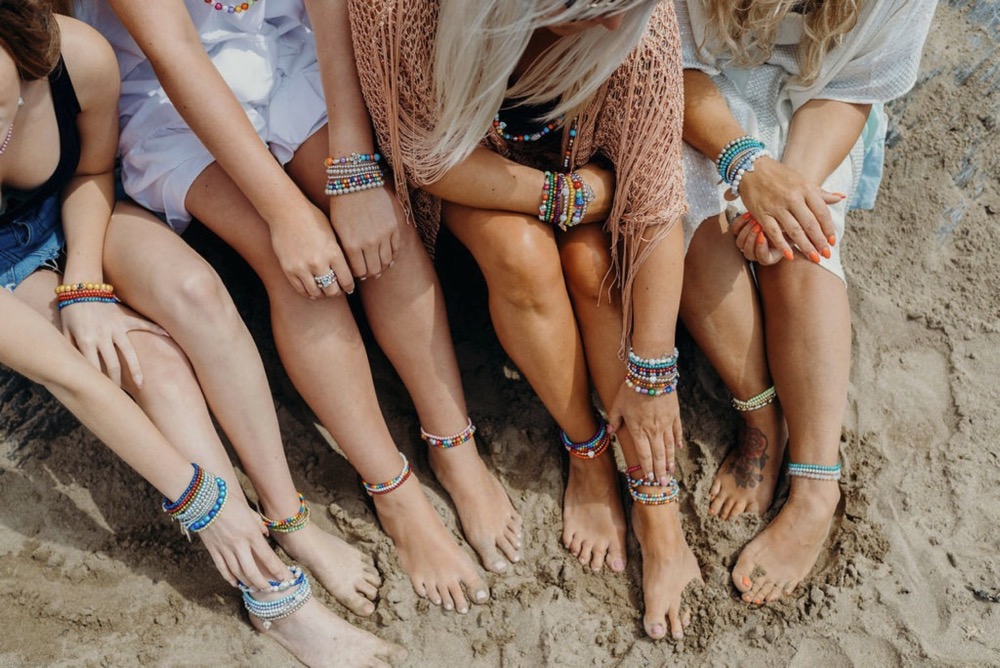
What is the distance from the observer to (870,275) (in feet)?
9.22

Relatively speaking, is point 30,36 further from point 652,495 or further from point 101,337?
point 652,495

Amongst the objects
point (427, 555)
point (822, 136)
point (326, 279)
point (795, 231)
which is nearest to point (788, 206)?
point (795, 231)

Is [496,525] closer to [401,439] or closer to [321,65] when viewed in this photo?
[401,439]

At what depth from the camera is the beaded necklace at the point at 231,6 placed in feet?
6.68

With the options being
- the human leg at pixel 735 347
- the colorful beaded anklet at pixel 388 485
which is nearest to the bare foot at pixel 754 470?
the human leg at pixel 735 347

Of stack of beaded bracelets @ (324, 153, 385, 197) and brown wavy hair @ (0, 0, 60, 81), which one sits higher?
brown wavy hair @ (0, 0, 60, 81)

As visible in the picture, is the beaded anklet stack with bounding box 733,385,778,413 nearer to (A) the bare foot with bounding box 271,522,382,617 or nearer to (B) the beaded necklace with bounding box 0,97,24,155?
(A) the bare foot with bounding box 271,522,382,617

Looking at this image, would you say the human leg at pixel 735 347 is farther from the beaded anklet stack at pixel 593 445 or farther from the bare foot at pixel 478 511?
the bare foot at pixel 478 511

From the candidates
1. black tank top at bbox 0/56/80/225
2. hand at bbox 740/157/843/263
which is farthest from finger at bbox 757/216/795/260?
black tank top at bbox 0/56/80/225

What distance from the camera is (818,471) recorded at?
222cm

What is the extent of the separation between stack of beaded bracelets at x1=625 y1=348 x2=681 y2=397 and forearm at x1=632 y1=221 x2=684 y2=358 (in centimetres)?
2

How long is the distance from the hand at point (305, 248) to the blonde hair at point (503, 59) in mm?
284

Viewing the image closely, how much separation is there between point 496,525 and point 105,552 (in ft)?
3.20

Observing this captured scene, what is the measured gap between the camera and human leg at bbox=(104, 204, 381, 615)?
1936 mm
